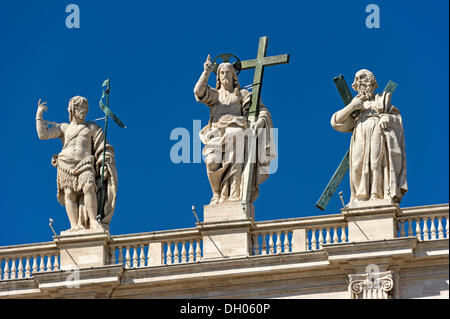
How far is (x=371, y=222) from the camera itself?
1630 inches

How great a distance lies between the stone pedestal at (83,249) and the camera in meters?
42.6

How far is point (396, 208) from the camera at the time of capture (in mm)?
41312

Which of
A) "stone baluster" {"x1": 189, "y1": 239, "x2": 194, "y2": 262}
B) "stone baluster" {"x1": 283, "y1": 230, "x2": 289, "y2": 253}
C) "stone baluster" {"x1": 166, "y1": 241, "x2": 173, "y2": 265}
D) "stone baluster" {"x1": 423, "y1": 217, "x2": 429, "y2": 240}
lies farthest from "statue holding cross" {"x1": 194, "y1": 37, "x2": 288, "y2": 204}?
"stone baluster" {"x1": 423, "y1": 217, "x2": 429, "y2": 240}

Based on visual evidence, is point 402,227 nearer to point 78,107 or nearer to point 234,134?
point 234,134

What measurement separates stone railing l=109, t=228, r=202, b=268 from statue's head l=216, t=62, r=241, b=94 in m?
3.27

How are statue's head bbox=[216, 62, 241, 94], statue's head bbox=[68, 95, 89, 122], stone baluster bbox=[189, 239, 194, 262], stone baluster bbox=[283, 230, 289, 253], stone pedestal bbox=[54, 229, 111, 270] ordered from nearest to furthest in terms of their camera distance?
stone baluster bbox=[283, 230, 289, 253]
stone baluster bbox=[189, 239, 194, 262]
stone pedestal bbox=[54, 229, 111, 270]
statue's head bbox=[216, 62, 241, 94]
statue's head bbox=[68, 95, 89, 122]

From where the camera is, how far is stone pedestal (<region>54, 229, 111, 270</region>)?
42594mm

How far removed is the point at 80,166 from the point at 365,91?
585cm

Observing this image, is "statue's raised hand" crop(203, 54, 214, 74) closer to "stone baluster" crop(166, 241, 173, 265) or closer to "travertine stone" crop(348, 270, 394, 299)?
"stone baluster" crop(166, 241, 173, 265)

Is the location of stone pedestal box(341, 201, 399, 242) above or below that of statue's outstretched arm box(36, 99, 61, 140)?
below

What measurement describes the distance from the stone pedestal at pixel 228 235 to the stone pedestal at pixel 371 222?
198cm
